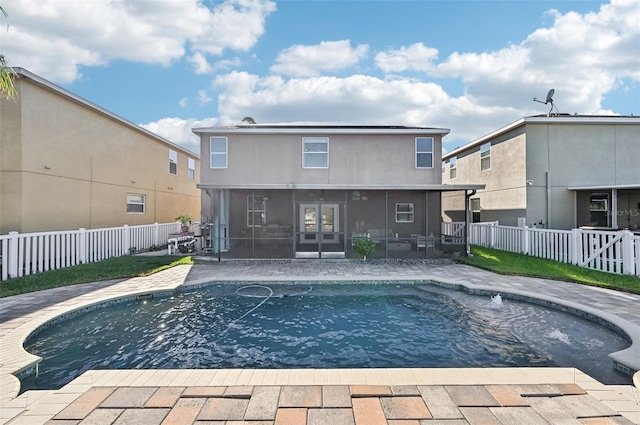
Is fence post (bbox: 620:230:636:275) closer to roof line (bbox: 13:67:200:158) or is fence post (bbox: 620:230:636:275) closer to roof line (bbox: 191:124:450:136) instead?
roof line (bbox: 191:124:450:136)

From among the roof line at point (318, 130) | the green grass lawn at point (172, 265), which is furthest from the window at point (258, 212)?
the green grass lawn at point (172, 265)

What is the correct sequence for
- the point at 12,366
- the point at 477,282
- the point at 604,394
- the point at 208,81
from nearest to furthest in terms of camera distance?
the point at 604,394, the point at 12,366, the point at 477,282, the point at 208,81

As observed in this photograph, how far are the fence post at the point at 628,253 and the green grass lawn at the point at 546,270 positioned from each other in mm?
376

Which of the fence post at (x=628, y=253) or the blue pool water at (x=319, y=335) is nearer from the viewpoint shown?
the blue pool water at (x=319, y=335)

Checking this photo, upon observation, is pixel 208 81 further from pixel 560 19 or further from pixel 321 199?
pixel 560 19

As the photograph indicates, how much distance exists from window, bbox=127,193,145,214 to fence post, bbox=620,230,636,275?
1941 centimetres

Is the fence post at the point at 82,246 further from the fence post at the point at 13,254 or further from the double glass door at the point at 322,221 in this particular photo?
the double glass door at the point at 322,221

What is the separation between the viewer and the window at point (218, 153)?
14.2m

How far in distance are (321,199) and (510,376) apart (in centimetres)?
1206

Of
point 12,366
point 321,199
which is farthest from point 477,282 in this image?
point 12,366

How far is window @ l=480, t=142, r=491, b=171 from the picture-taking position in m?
17.1

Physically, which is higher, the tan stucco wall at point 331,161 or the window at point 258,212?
the tan stucco wall at point 331,161

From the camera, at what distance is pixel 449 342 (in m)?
5.30

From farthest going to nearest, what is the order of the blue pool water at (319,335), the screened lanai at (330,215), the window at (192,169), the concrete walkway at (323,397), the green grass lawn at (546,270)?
the window at (192,169)
the screened lanai at (330,215)
the green grass lawn at (546,270)
the blue pool water at (319,335)
the concrete walkway at (323,397)
